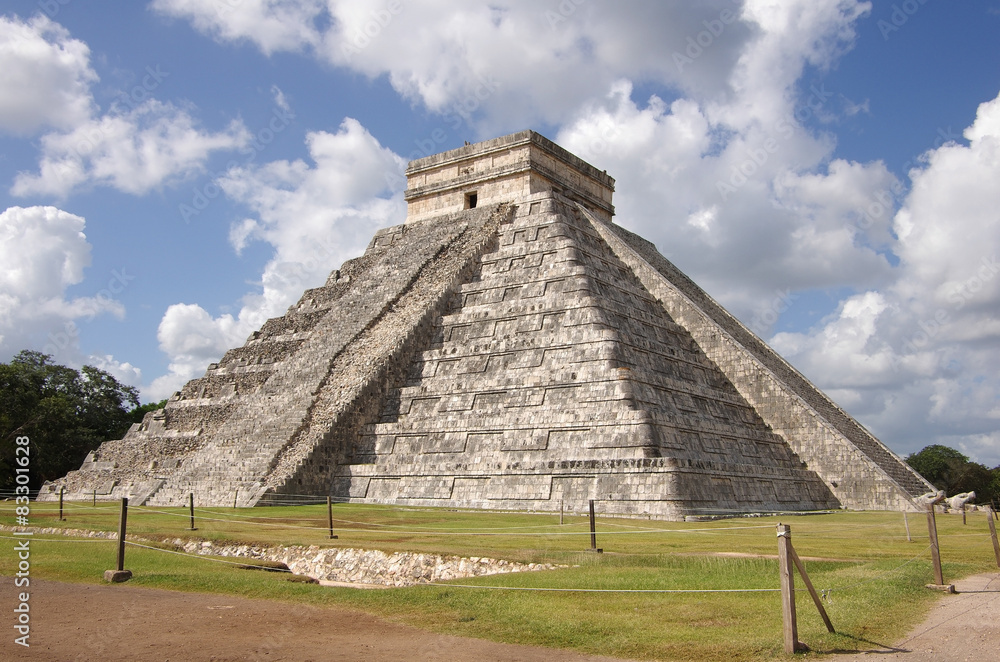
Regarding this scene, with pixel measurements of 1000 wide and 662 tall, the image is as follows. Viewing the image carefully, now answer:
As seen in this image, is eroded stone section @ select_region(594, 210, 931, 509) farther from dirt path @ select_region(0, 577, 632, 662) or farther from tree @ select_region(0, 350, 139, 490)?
tree @ select_region(0, 350, 139, 490)

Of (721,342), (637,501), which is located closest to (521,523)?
(637,501)

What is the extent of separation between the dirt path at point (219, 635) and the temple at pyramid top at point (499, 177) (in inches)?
801

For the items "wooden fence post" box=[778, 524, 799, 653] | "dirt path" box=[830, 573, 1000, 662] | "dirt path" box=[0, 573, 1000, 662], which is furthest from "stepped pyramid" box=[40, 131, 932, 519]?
"wooden fence post" box=[778, 524, 799, 653]

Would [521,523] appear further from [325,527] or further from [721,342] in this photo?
[721,342]

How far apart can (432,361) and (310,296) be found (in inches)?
356

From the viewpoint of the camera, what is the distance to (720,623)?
619 cm

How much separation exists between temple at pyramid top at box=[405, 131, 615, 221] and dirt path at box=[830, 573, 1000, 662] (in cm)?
2049

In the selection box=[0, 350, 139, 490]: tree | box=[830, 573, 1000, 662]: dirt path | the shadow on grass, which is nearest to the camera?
box=[830, 573, 1000, 662]: dirt path

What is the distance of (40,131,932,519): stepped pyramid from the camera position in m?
16.4

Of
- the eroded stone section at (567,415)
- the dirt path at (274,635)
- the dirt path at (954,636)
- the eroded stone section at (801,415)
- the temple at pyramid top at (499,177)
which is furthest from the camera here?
the temple at pyramid top at (499,177)

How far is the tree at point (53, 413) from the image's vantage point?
3016cm

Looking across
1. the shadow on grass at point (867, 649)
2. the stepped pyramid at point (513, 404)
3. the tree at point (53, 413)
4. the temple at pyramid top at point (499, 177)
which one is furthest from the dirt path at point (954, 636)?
the tree at point (53, 413)

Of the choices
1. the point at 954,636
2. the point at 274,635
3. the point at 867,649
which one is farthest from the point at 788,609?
the point at 274,635

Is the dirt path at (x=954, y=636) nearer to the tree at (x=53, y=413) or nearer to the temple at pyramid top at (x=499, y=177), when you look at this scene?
the temple at pyramid top at (x=499, y=177)
